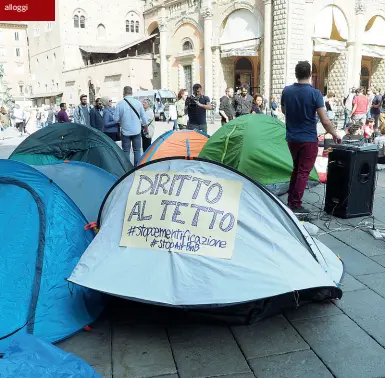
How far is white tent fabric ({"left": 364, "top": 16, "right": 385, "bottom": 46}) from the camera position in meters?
27.1

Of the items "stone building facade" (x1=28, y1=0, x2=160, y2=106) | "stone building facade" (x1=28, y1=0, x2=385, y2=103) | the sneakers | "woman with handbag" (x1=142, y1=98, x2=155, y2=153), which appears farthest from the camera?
"stone building facade" (x1=28, y1=0, x2=160, y2=106)

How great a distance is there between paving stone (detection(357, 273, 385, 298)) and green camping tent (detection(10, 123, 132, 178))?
340 centimetres

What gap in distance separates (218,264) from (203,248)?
155mm

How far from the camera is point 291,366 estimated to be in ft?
8.48

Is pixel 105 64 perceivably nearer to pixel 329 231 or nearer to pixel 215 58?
pixel 215 58

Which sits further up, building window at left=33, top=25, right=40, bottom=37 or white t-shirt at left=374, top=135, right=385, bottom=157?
building window at left=33, top=25, right=40, bottom=37

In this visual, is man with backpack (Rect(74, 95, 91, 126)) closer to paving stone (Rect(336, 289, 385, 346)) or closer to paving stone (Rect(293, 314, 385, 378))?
paving stone (Rect(336, 289, 385, 346))

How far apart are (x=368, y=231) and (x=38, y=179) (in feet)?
12.4

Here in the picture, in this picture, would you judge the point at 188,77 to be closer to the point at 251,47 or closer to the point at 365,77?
the point at 251,47

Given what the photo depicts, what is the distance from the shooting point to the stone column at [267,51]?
2394 centimetres

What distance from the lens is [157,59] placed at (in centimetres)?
3588

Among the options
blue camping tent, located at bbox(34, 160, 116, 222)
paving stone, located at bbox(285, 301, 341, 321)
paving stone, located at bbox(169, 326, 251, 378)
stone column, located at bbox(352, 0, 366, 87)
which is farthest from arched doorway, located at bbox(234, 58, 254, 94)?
paving stone, located at bbox(169, 326, 251, 378)

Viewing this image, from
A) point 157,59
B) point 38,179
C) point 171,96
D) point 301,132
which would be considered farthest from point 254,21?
point 38,179

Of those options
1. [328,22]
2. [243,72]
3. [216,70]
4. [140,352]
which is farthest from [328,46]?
[140,352]
